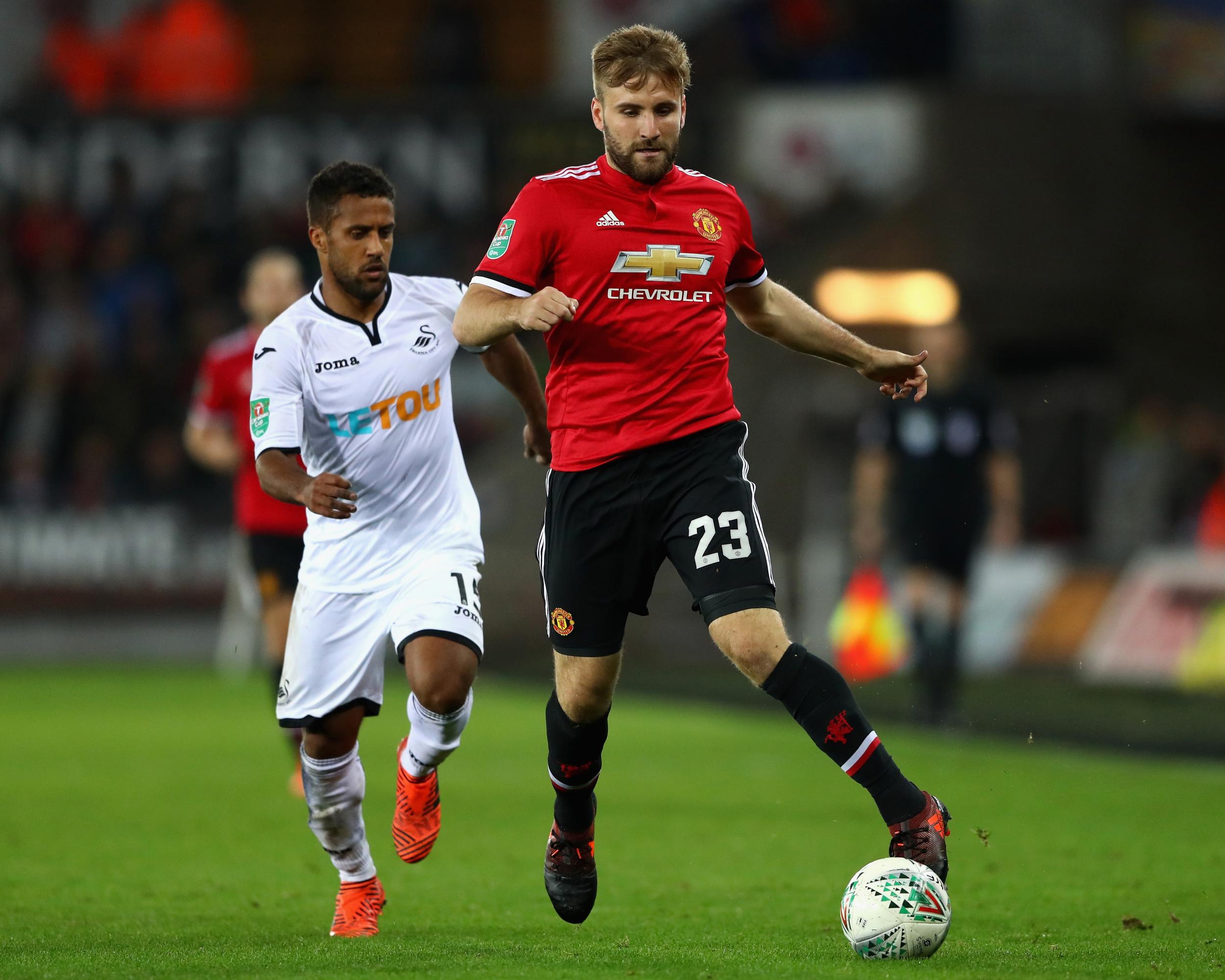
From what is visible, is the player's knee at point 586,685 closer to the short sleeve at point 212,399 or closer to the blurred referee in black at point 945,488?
the short sleeve at point 212,399

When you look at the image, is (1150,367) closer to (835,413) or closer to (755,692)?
(835,413)

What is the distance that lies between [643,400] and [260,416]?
121 cm

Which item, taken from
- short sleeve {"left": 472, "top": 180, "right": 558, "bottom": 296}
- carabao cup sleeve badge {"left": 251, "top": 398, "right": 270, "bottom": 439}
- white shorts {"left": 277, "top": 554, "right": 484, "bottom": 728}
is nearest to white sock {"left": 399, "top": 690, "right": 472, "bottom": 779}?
white shorts {"left": 277, "top": 554, "right": 484, "bottom": 728}

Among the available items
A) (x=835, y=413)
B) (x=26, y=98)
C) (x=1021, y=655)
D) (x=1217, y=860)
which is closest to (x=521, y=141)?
(x=835, y=413)

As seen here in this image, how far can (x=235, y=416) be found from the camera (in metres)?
9.70

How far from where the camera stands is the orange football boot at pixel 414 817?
6.41 m

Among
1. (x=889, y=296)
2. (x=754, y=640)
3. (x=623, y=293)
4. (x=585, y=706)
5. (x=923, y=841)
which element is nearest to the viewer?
(x=923, y=841)

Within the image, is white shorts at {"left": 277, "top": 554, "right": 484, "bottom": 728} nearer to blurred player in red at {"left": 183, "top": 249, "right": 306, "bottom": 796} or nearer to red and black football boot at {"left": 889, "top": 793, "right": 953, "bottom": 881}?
red and black football boot at {"left": 889, "top": 793, "right": 953, "bottom": 881}

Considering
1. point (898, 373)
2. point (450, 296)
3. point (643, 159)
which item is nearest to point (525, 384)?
point (450, 296)

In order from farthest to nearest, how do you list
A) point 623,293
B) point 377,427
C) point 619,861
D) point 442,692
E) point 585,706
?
point 619,861
point 377,427
point 442,692
point 585,706
point 623,293

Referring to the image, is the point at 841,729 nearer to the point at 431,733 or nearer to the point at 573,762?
the point at 573,762

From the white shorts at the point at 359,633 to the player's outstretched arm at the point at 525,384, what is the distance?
517mm

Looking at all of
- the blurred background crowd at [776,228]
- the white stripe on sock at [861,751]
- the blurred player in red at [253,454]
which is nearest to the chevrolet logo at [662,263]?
the white stripe on sock at [861,751]

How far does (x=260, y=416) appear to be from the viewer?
6086 millimetres
